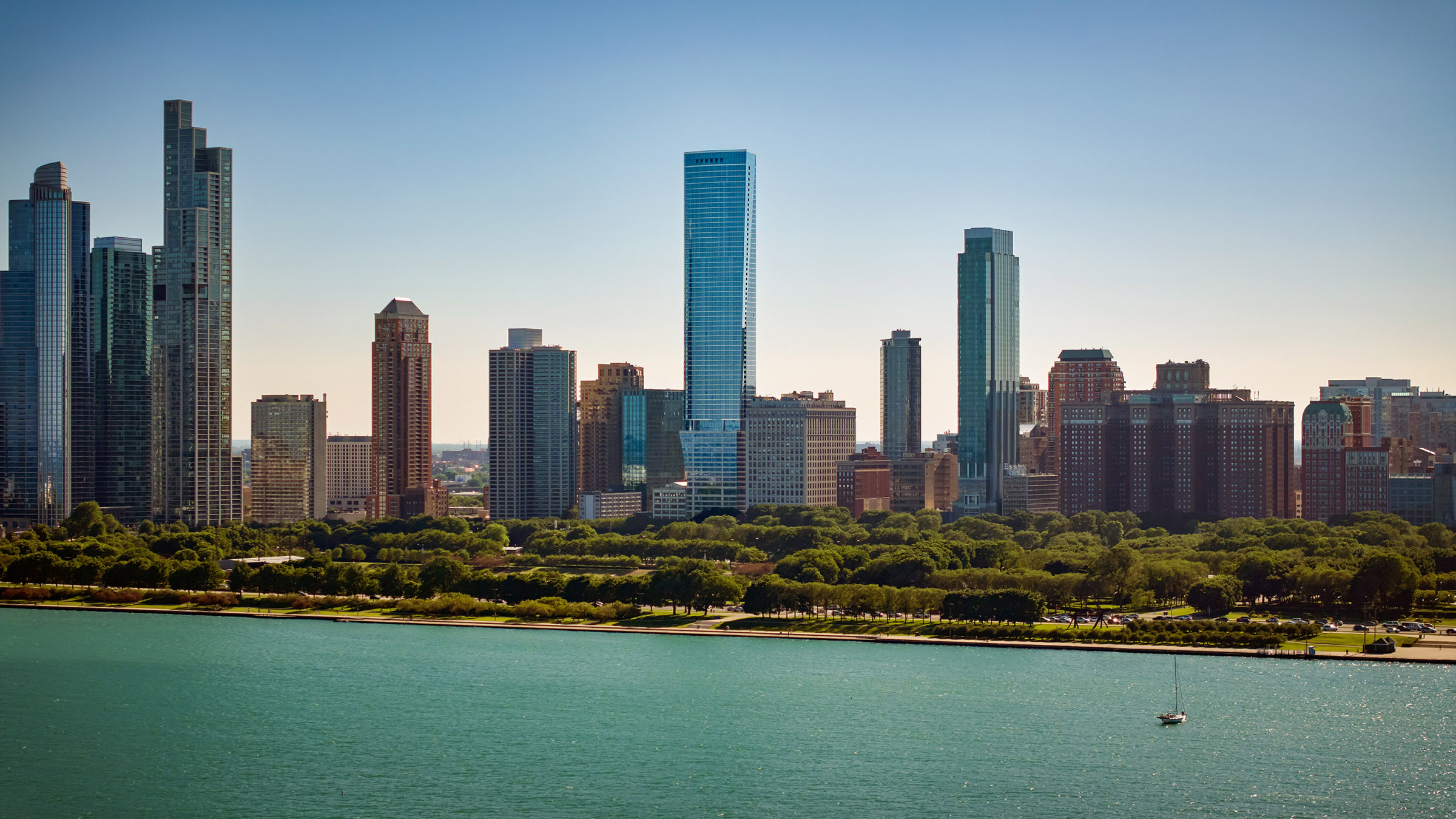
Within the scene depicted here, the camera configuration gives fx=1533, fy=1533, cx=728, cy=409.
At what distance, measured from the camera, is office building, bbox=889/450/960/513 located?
166m

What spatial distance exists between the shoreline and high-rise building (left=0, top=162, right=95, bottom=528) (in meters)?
60.5

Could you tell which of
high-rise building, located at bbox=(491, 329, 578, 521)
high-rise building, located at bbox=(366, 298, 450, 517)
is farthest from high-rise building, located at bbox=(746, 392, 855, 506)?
high-rise building, located at bbox=(366, 298, 450, 517)

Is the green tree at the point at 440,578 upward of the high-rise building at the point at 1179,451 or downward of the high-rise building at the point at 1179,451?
downward

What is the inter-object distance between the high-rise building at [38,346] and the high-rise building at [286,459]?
87.3 ft

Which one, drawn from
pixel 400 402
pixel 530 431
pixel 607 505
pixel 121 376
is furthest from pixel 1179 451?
pixel 121 376

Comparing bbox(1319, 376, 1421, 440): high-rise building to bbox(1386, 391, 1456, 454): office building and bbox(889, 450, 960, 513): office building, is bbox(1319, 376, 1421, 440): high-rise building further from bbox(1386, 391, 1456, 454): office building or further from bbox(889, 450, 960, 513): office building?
bbox(889, 450, 960, 513): office building

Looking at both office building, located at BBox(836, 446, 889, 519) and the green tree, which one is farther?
office building, located at BBox(836, 446, 889, 519)

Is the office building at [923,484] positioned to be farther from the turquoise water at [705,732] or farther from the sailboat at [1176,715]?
the sailboat at [1176,715]

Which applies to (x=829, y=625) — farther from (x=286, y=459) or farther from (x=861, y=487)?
(x=286, y=459)

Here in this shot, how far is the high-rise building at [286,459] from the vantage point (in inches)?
6609

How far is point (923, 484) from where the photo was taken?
16775 cm

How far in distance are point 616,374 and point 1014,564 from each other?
327ft

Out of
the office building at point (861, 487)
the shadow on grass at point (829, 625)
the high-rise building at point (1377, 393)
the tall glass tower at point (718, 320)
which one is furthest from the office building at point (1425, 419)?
the shadow on grass at point (829, 625)

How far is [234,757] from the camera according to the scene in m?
49.0
